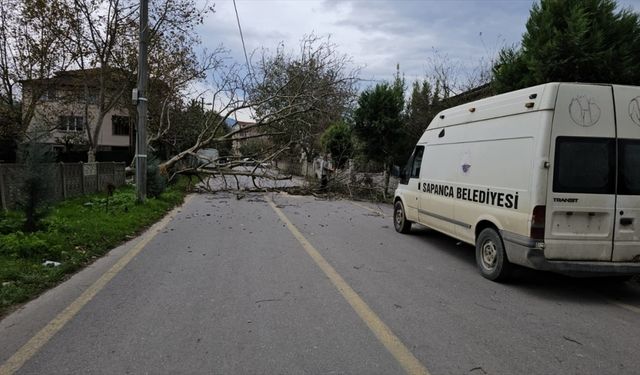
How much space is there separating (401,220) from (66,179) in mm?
9830

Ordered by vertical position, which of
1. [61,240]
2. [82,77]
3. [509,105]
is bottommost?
[61,240]

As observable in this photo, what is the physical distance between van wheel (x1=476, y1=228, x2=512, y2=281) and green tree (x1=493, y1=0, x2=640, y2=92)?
5.74 m

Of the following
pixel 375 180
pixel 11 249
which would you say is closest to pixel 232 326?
pixel 11 249

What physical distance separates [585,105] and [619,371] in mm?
3316

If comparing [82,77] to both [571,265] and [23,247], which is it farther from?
[571,265]

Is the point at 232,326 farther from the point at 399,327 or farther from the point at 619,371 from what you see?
the point at 619,371

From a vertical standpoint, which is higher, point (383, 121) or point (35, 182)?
point (383, 121)

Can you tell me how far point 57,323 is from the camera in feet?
15.4

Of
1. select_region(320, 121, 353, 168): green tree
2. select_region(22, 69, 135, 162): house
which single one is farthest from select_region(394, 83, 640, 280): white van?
select_region(320, 121, 353, 168): green tree

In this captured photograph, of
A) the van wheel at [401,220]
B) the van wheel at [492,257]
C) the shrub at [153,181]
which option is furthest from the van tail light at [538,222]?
the shrub at [153,181]

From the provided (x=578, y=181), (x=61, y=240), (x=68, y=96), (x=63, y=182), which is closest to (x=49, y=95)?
(x=68, y=96)

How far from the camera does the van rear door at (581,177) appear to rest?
585 cm

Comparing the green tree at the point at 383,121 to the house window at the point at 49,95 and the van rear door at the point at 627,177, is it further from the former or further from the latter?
the house window at the point at 49,95

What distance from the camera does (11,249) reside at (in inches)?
280
